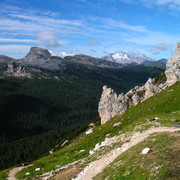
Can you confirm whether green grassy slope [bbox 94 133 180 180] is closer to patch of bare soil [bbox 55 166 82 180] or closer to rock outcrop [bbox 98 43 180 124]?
patch of bare soil [bbox 55 166 82 180]

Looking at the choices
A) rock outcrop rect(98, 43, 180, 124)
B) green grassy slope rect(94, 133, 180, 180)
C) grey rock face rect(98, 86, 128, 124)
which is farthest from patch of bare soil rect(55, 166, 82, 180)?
grey rock face rect(98, 86, 128, 124)

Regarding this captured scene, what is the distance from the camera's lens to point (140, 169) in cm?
2059

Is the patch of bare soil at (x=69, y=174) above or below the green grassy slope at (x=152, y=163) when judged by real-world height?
below

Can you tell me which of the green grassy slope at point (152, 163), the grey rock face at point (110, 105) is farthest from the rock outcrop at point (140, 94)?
the green grassy slope at point (152, 163)

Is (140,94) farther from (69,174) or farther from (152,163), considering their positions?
(152,163)

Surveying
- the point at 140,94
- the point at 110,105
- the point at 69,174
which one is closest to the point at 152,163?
the point at 69,174

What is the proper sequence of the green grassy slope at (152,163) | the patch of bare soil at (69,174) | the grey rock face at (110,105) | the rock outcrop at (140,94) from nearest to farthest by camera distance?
1. the green grassy slope at (152,163)
2. the patch of bare soil at (69,174)
3. the rock outcrop at (140,94)
4. the grey rock face at (110,105)

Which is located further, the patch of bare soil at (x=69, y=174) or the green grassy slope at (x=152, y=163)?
the patch of bare soil at (x=69, y=174)

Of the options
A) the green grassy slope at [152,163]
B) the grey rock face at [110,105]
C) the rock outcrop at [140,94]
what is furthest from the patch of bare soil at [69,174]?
the grey rock face at [110,105]

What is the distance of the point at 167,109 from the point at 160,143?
101 ft

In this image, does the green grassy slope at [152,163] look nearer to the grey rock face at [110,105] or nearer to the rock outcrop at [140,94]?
the rock outcrop at [140,94]

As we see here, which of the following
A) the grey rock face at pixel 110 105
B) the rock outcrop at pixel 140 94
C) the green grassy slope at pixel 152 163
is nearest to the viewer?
the green grassy slope at pixel 152 163

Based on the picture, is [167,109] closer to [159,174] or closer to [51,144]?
[159,174]

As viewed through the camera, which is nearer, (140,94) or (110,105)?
(140,94)
